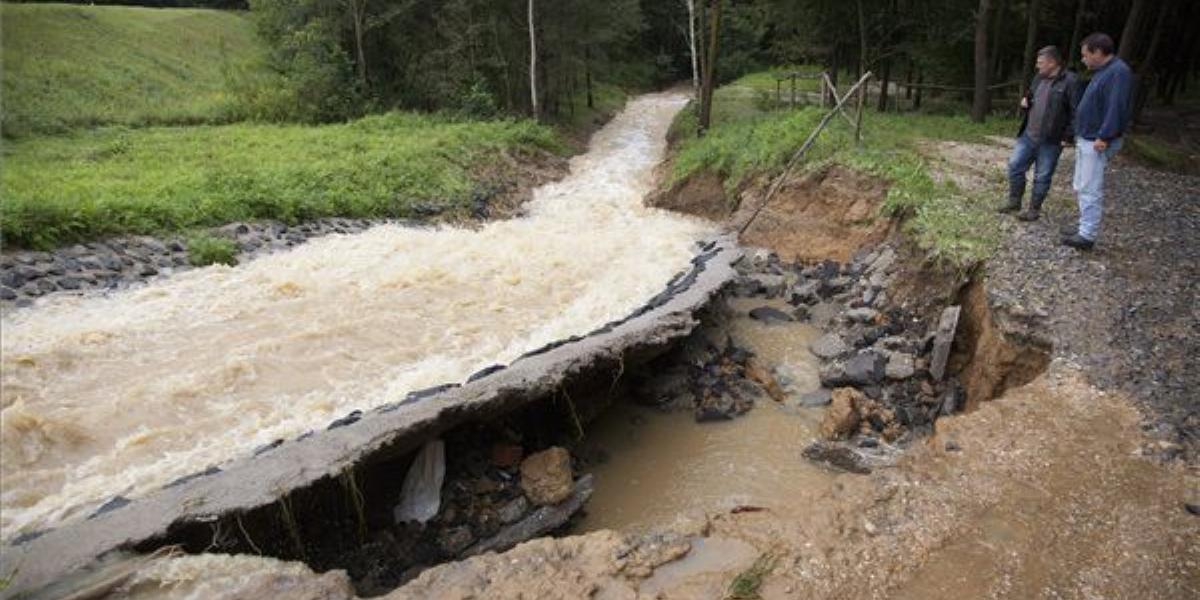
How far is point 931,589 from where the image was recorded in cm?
441

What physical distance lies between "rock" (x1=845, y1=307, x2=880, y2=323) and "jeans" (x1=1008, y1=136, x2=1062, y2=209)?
275cm

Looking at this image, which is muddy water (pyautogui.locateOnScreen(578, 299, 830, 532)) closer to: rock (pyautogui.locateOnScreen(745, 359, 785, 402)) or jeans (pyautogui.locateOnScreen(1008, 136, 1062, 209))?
rock (pyautogui.locateOnScreen(745, 359, 785, 402))

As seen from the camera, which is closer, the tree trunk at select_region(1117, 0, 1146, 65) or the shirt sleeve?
the shirt sleeve

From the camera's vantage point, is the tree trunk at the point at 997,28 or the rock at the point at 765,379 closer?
the rock at the point at 765,379

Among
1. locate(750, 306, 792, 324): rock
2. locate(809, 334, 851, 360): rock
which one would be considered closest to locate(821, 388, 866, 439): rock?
locate(809, 334, 851, 360): rock

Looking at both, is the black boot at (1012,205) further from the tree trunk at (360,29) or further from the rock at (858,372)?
the tree trunk at (360,29)

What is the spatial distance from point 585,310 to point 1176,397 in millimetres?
6517

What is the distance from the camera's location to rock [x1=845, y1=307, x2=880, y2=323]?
9930mm

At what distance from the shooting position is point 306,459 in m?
5.33

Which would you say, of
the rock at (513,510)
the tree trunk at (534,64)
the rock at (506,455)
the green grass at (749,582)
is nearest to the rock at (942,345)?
the green grass at (749,582)

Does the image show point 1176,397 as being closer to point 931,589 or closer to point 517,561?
point 931,589

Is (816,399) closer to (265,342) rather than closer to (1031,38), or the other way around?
(265,342)

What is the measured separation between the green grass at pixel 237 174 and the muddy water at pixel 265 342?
62.1 inches

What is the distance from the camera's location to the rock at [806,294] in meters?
11.2
